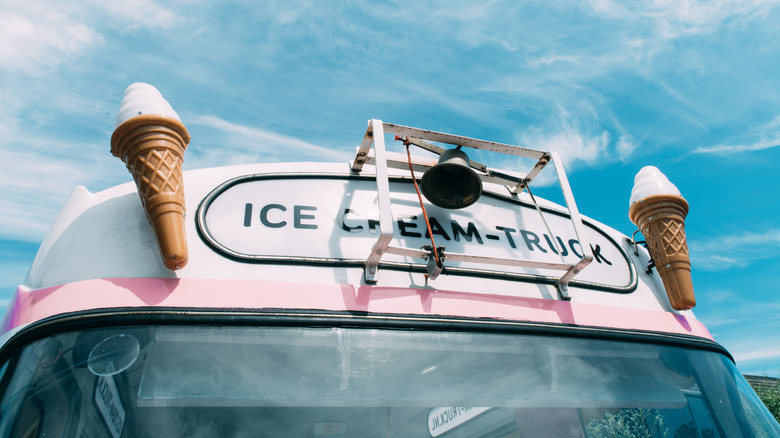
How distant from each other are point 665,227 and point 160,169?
8.96ft

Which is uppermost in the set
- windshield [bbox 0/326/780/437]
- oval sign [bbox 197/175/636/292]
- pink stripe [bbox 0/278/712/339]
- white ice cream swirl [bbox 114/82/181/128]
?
white ice cream swirl [bbox 114/82/181/128]

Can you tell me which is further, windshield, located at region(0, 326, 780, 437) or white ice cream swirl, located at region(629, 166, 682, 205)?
white ice cream swirl, located at region(629, 166, 682, 205)

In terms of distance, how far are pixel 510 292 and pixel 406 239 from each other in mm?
551

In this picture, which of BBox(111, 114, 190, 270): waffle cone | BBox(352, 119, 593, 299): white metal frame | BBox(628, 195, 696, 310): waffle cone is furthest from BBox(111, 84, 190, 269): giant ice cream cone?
BBox(628, 195, 696, 310): waffle cone

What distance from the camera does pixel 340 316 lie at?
81.0 inches

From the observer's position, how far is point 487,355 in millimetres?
2119

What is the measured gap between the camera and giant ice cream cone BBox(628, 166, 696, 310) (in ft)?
9.42

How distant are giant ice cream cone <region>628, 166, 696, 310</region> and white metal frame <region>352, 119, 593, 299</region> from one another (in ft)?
1.98

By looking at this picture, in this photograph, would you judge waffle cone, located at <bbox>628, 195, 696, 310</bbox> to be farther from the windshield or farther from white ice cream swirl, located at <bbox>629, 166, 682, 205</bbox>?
the windshield

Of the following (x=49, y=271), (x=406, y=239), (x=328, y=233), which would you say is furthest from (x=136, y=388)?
(x=406, y=239)

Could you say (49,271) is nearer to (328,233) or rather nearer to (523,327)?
(328,233)

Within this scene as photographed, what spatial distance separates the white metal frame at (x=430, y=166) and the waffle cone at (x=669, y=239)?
60 cm

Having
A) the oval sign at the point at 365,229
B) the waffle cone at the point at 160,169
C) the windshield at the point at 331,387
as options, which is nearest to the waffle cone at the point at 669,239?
the oval sign at the point at 365,229

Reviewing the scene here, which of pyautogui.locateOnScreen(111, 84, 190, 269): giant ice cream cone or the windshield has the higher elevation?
pyautogui.locateOnScreen(111, 84, 190, 269): giant ice cream cone
